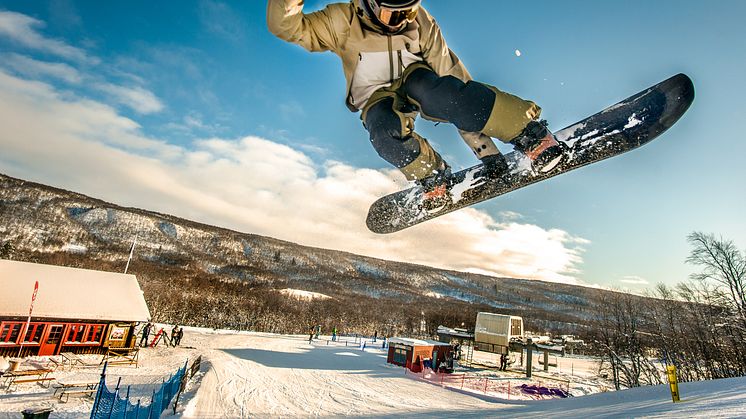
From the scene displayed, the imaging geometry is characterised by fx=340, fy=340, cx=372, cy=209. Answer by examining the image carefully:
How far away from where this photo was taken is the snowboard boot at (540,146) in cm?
292

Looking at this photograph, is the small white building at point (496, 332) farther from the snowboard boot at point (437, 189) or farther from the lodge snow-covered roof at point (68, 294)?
the snowboard boot at point (437, 189)

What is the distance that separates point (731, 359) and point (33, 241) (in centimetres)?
13584

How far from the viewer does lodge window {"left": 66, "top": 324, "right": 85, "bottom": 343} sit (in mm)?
17384

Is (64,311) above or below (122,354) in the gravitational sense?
above

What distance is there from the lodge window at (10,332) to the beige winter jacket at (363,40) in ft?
70.3

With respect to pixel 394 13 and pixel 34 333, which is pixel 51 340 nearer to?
pixel 34 333

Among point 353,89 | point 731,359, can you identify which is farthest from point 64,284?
point 731,359

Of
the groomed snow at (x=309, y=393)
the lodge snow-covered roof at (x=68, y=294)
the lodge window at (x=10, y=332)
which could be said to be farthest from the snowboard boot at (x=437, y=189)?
the lodge window at (x=10, y=332)

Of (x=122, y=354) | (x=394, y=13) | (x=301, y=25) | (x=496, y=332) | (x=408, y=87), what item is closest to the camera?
(x=394, y=13)

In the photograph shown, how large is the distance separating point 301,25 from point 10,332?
71.4 feet

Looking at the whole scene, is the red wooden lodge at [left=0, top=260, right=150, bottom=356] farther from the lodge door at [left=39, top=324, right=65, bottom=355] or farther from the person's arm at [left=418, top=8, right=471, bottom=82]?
the person's arm at [left=418, top=8, right=471, bottom=82]

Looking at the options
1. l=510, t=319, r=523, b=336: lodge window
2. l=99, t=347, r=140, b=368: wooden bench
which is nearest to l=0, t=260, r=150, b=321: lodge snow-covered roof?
l=99, t=347, r=140, b=368: wooden bench

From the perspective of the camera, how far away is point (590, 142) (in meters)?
3.00

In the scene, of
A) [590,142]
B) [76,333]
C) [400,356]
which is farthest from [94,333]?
[590,142]
